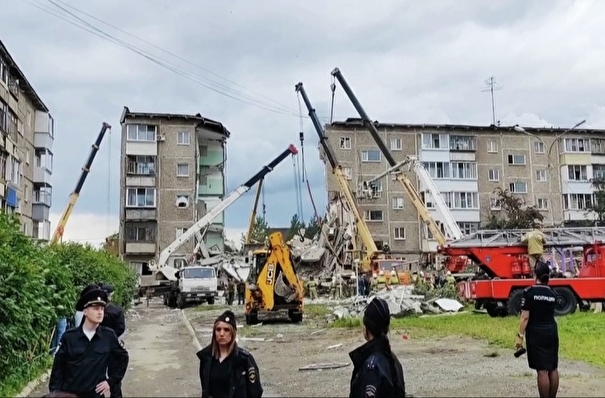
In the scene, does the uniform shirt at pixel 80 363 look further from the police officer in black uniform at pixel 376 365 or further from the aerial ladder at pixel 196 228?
the aerial ladder at pixel 196 228

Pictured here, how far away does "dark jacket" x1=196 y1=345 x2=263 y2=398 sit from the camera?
450 cm

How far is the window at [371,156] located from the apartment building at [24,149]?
77.9 feet

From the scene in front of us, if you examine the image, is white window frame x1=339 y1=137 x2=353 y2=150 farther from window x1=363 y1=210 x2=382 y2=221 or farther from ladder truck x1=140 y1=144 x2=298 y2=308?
ladder truck x1=140 y1=144 x2=298 y2=308

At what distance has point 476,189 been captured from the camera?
55.8 m

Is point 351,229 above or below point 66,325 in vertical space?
above

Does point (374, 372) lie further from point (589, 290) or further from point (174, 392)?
point (589, 290)

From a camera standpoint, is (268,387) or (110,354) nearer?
(110,354)

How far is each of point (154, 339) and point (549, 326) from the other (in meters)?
12.9

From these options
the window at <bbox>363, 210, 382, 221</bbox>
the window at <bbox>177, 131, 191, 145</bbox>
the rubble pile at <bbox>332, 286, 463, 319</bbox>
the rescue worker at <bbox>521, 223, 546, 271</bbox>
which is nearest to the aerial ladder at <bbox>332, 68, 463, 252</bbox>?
the rubble pile at <bbox>332, 286, 463, 319</bbox>

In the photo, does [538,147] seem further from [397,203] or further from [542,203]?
[397,203]

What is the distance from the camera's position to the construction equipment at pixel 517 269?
770 inches

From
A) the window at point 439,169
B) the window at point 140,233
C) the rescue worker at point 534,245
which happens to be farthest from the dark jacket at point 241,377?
the window at point 439,169

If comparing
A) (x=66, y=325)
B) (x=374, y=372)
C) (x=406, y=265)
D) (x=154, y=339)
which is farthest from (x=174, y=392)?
(x=406, y=265)

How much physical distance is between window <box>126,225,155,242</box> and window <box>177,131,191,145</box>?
Result: 7540mm
